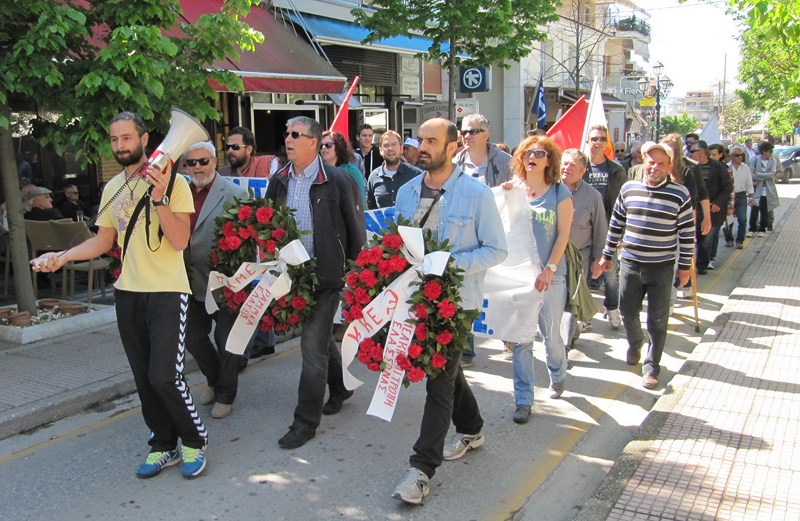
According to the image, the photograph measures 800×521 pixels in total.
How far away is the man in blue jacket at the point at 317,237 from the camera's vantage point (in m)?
4.66

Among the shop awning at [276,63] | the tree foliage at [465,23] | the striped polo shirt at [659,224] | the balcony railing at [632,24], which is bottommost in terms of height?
the striped polo shirt at [659,224]

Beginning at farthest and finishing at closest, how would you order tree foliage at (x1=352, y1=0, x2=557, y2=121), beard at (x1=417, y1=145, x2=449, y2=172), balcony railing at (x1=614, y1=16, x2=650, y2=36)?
balcony railing at (x1=614, y1=16, x2=650, y2=36)
tree foliage at (x1=352, y1=0, x2=557, y2=121)
beard at (x1=417, y1=145, x2=449, y2=172)

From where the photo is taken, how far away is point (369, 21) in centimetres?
1444

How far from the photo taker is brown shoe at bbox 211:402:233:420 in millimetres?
5211

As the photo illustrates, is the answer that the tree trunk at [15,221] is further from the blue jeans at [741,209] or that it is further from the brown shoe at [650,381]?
the blue jeans at [741,209]

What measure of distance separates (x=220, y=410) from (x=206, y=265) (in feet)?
3.46

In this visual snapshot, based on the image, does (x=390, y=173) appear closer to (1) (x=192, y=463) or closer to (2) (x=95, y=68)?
(2) (x=95, y=68)

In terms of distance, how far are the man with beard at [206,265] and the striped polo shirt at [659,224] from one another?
9.81 ft

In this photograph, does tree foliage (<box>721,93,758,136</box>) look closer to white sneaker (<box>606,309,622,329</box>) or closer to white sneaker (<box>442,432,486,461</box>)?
white sneaker (<box>606,309,622,329</box>)

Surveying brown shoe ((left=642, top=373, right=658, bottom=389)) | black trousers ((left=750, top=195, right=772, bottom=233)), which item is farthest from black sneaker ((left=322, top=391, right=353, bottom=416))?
black trousers ((left=750, top=195, right=772, bottom=233))

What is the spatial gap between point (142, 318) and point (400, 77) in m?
15.7

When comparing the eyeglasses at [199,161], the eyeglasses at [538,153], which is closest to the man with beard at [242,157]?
the eyeglasses at [199,161]

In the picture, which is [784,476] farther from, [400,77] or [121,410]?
[400,77]

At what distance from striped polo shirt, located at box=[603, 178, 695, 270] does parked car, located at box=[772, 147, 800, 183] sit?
30748 mm
